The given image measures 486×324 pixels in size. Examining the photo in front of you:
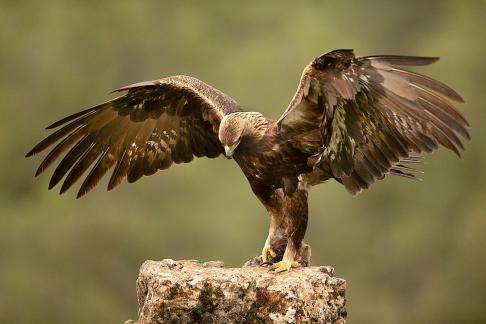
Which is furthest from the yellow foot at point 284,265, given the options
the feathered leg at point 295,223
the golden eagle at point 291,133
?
the feathered leg at point 295,223

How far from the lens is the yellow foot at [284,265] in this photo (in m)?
8.91

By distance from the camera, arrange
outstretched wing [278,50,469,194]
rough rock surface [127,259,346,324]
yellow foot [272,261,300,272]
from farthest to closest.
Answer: yellow foot [272,261,300,272] < outstretched wing [278,50,469,194] < rough rock surface [127,259,346,324]

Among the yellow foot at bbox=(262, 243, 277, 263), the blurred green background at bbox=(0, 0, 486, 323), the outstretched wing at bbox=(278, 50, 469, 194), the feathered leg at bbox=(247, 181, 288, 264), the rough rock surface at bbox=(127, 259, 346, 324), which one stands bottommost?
the rough rock surface at bbox=(127, 259, 346, 324)

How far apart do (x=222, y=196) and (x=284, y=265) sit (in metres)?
14.4

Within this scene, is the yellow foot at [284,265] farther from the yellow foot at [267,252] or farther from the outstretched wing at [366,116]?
the outstretched wing at [366,116]

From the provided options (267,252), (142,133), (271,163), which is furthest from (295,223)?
(142,133)

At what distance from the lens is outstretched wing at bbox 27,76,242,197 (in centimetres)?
1013

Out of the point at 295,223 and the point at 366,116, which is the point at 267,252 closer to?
the point at 295,223

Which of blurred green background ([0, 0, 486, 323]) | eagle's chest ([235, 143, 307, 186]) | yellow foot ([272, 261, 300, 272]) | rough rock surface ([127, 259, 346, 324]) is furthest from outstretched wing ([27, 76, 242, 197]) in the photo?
blurred green background ([0, 0, 486, 323])

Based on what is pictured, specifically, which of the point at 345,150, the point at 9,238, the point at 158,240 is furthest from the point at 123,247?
the point at 345,150

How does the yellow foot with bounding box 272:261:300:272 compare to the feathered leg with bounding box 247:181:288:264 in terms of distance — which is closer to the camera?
the yellow foot with bounding box 272:261:300:272

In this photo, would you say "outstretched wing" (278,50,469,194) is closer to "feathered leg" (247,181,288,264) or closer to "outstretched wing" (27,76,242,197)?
"feathered leg" (247,181,288,264)

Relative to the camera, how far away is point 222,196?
23359 millimetres

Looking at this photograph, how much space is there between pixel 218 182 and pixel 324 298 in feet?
50.8
